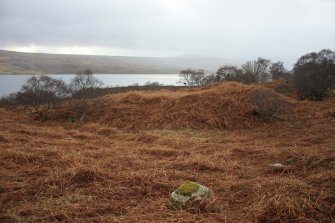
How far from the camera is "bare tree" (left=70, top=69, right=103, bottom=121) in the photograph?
17.4 metres

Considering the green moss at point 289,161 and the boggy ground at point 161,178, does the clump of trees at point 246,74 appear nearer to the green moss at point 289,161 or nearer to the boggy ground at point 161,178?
the boggy ground at point 161,178

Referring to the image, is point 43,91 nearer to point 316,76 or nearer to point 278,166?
point 278,166

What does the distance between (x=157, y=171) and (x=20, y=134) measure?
258 inches

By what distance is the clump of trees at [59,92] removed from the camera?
694 inches

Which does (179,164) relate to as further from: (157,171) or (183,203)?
(183,203)

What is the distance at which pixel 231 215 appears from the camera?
4906 millimetres

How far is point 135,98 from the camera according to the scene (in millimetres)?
18516

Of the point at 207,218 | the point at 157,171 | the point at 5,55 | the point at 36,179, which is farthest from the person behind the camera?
the point at 5,55

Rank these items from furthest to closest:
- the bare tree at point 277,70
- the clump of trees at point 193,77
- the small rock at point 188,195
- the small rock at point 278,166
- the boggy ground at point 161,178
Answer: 1. the clump of trees at point 193,77
2. the bare tree at point 277,70
3. the small rock at point 278,166
4. the small rock at point 188,195
5. the boggy ground at point 161,178

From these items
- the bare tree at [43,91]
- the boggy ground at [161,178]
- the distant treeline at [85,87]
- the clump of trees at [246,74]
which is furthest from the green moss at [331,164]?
the clump of trees at [246,74]

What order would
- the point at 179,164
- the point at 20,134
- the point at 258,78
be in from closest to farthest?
the point at 179,164, the point at 20,134, the point at 258,78

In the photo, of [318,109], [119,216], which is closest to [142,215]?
[119,216]

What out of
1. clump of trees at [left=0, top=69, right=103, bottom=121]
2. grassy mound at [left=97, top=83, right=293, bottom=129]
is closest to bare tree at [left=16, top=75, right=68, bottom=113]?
clump of trees at [left=0, top=69, right=103, bottom=121]

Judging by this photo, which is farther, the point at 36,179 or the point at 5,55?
the point at 5,55
